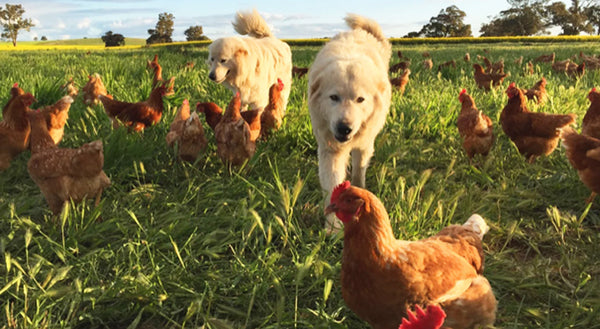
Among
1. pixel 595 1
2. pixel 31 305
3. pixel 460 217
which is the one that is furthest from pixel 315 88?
pixel 595 1

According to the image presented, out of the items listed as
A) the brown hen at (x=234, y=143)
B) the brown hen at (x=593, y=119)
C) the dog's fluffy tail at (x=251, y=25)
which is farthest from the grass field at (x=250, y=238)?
the dog's fluffy tail at (x=251, y=25)

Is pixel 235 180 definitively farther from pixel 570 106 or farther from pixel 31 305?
pixel 570 106

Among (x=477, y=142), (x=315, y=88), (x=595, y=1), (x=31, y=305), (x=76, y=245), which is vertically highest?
(x=595, y=1)

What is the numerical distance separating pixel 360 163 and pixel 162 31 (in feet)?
245

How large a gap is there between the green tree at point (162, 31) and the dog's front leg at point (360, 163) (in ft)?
236

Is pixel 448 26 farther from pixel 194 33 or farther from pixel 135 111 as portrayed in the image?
pixel 135 111

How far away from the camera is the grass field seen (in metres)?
2.17

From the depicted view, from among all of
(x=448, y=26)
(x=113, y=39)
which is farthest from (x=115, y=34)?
(x=448, y=26)

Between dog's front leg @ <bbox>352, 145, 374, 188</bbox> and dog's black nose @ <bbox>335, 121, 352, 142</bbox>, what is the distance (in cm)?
59

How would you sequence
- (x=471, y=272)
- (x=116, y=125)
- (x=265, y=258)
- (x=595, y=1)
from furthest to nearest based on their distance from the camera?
(x=595, y=1)
(x=116, y=125)
(x=265, y=258)
(x=471, y=272)

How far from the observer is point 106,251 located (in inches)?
102

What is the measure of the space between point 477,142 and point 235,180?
2619mm

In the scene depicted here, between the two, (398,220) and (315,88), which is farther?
(315,88)

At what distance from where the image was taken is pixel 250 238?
2803mm
